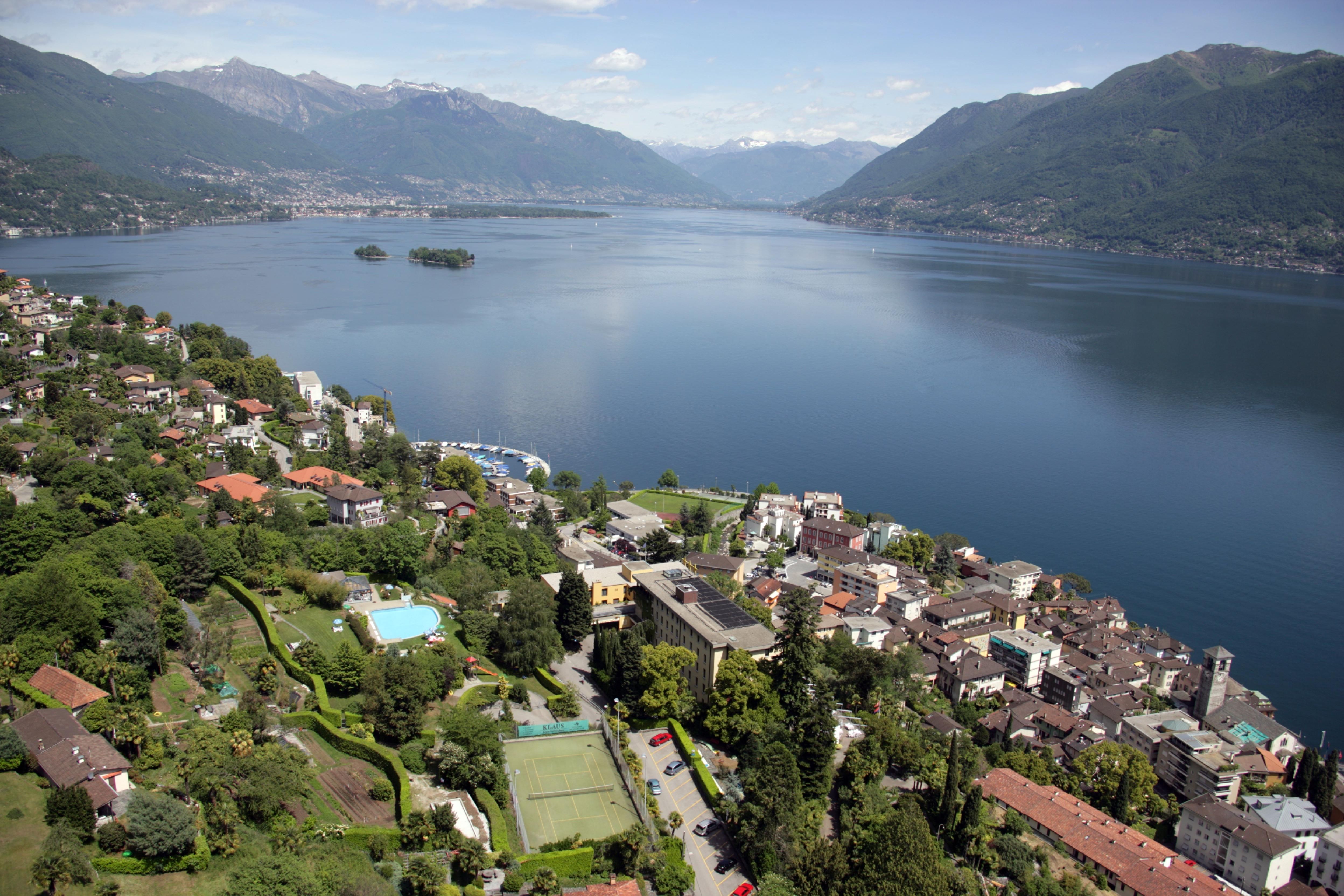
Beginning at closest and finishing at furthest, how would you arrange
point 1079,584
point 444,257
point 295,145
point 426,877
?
point 426,877
point 1079,584
point 444,257
point 295,145

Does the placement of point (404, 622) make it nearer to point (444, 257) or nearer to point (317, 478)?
point (317, 478)

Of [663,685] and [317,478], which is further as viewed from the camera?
[317,478]

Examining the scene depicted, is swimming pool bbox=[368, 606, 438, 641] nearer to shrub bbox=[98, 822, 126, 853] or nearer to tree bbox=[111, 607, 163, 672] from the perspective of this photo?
tree bbox=[111, 607, 163, 672]

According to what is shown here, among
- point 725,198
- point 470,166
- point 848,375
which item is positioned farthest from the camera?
point 725,198

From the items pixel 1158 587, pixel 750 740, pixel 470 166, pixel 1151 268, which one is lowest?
pixel 1158 587

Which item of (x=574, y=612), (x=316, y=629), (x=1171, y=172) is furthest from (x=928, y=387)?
(x=1171, y=172)

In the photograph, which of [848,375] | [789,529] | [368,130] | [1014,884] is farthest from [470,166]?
[1014,884]

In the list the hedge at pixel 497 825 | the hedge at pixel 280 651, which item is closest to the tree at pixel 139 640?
the hedge at pixel 280 651

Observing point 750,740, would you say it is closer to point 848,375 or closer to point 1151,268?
point 848,375
